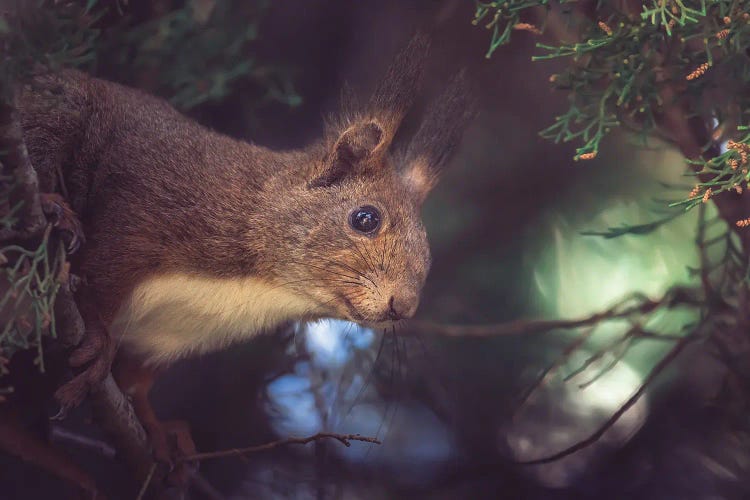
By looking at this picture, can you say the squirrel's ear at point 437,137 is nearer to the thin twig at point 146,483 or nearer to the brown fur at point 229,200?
the brown fur at point 229,200

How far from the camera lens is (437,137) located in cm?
128

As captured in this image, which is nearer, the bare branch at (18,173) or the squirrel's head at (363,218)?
the bare branch at (18,173)

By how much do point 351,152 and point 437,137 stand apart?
0.14 metres

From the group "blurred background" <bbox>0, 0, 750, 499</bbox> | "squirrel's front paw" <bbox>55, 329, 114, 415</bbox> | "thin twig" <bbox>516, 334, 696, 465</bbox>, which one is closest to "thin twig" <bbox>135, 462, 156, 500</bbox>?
"blurred background" <bbox>0, 0, 750, 499</bbox>

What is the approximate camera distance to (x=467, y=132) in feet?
4.61

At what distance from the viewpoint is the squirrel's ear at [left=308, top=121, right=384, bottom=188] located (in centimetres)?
120

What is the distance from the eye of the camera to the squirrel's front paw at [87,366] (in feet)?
3.45

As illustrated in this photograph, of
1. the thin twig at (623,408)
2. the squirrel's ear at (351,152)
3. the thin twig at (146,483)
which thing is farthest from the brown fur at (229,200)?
the thin twig at (623,408)

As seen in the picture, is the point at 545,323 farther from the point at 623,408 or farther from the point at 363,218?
the point at 363,218

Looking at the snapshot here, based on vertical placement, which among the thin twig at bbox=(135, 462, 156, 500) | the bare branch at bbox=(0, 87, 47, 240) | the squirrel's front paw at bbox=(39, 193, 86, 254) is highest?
the bare branch at bbox=(0, 87, 47, 240)

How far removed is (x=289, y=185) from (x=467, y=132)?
0.32 meters

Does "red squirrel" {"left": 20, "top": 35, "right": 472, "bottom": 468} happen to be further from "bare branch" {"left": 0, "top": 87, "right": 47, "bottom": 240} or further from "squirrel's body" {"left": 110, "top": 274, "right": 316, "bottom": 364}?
"bare branch" {"left": 0, "top": 87, "right": 47, "bottom": 240}

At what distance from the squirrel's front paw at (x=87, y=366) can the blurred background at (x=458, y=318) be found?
177 mm

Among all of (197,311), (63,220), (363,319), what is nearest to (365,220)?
(363,319)
